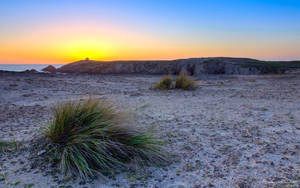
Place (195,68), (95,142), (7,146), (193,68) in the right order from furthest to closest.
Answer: (193,68)
(195,68)
(7,146)
(95,142)

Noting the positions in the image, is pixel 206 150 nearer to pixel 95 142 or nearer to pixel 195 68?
pixel 95 142

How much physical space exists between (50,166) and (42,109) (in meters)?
3.47

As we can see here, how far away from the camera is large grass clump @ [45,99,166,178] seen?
226 centimetres

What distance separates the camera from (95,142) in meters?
2.32

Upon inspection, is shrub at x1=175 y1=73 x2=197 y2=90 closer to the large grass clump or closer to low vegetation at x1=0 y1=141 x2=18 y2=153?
the large grass clump

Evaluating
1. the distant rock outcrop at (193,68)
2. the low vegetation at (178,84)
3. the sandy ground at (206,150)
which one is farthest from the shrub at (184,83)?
the distant rock outcrop at (193,68)

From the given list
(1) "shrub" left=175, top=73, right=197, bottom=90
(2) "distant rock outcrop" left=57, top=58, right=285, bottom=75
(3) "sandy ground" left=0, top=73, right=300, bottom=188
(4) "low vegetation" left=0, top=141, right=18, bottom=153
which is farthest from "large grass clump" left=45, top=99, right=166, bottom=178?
(2) "distant rock outcrop" left=57, top=58, right=285, bottom=75

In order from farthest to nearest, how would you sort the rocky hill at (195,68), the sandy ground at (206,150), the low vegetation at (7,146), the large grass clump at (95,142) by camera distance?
1. the rocky hill at (195,68)
2. the low vegetation at (7,146)
3. the large grass clump at (95,142)
4. the sandy ground at (206,150)

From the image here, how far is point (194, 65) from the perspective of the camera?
27109mm

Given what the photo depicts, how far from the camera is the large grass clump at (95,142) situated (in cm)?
226

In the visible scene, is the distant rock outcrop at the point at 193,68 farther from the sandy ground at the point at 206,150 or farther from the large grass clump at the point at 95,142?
the large grass clump at the point at 95,142

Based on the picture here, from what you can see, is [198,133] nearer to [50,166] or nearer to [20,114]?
[50,166]

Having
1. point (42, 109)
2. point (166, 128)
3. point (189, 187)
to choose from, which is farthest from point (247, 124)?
point (42, 109)

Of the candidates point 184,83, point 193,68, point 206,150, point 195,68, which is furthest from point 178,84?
point 193,68
